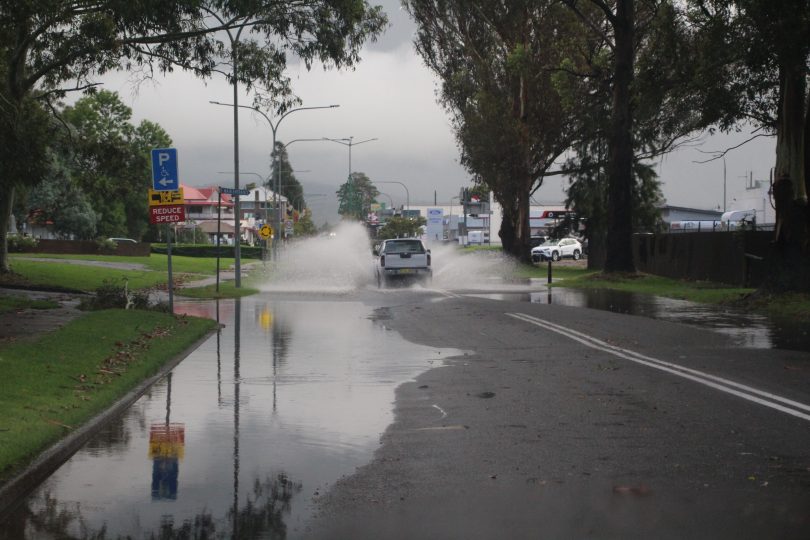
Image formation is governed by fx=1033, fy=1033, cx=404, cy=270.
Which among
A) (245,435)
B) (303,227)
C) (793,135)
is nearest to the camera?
(245,435)

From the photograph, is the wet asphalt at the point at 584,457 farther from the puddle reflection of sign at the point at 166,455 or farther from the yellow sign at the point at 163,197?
the yellow sign at the point at 163,197

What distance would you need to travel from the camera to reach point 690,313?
926 inches

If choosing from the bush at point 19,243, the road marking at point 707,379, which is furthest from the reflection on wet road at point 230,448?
the bush at point 19,243

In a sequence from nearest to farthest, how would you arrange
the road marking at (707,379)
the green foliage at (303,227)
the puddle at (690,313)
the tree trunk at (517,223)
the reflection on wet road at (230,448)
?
the reflection on wet road at (230,448) → the road marking at (707,379) → the puddle at (690,313) → the tree trunk at (517,223) → the green foliage at (303,227)

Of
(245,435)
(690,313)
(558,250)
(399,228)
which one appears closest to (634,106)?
(690,313)

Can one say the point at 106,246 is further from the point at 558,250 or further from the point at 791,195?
the point at 791,195

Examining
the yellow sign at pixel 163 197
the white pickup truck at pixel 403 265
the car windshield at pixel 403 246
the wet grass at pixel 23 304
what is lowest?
the wet grass at pixel 23 304

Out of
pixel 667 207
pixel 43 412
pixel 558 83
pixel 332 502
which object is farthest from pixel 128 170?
pixel 667 207

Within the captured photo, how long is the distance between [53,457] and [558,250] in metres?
68.2

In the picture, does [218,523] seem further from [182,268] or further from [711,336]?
[182,268]

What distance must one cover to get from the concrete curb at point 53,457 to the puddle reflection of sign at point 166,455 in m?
0.57

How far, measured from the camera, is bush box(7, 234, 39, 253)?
63.2 meters

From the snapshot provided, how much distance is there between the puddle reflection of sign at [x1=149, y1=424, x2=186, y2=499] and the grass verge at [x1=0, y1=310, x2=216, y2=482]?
0.76 m

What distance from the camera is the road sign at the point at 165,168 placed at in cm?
2016
